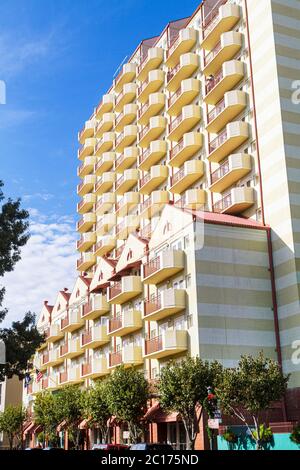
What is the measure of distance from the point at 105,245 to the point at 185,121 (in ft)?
66.8

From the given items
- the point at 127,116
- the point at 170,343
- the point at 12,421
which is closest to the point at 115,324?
the point at 170,343

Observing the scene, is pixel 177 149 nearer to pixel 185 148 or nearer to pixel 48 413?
pixel 185 148

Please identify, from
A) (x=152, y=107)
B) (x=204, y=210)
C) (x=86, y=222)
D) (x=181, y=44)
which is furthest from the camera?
(x=86, y=222)

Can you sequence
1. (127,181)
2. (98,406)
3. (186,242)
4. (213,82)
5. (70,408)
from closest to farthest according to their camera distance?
(186,242) → (98,406) → (213,82) → (70,408) → (127,181)

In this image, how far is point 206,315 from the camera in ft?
134

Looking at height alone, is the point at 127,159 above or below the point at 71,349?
above

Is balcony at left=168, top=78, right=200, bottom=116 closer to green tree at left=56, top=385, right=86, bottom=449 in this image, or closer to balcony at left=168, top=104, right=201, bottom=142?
balcony at left=168, top=104, right=201, bottom=142

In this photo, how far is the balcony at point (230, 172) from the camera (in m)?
46.3

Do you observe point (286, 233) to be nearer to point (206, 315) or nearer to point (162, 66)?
point (206, 315)

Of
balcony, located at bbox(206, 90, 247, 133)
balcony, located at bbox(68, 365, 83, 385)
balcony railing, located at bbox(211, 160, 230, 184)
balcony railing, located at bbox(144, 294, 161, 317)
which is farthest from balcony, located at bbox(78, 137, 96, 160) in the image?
balcony railing, located at bbox(144, 294, 161, 317)

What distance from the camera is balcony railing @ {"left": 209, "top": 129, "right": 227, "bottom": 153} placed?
162 ft

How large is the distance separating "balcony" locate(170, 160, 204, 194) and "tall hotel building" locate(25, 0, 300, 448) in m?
0.13

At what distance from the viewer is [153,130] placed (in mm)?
61031
